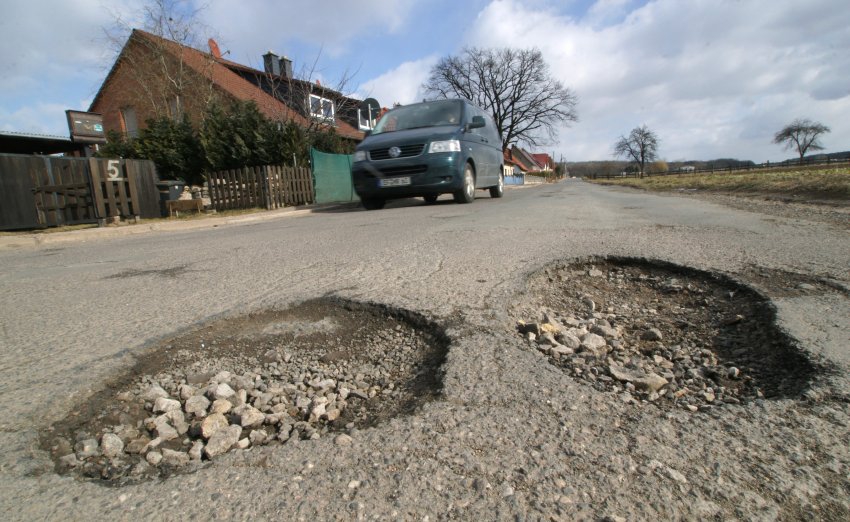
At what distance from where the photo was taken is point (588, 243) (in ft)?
13.5

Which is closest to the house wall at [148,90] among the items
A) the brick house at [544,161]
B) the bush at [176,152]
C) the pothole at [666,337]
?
the bush at [176,152]

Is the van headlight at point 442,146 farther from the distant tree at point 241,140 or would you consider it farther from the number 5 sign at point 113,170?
the number 5 sign at point 113,170

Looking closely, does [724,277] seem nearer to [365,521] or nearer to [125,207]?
[365,521]

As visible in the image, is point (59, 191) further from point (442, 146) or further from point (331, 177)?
point (442, 146)

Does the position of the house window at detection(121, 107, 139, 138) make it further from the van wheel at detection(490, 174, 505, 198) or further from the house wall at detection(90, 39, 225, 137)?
the van wheel at detection(490, 174, 505, 198)

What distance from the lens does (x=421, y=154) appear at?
26.9 ft

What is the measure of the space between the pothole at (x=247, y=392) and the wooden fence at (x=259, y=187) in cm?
976

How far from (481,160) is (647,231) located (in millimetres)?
5541

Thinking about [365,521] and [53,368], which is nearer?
[365,521]

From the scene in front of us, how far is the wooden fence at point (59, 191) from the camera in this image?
8.55m

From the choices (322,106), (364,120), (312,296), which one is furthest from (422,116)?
(364,120)

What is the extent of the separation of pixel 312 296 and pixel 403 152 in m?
6.05

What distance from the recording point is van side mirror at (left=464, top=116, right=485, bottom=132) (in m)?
8.97

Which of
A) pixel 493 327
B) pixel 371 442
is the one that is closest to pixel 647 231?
pixel 493 327
